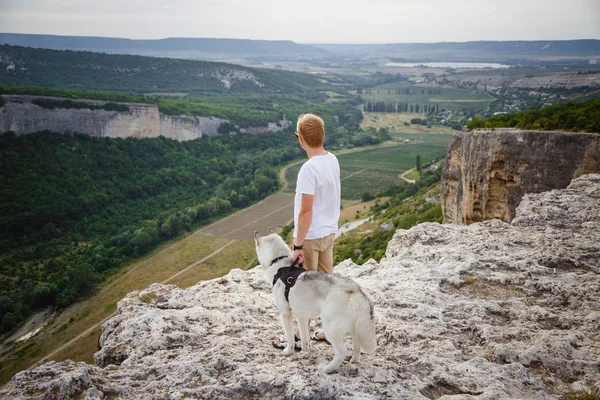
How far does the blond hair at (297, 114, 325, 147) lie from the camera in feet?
16.2

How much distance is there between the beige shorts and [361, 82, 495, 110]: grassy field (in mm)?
122397

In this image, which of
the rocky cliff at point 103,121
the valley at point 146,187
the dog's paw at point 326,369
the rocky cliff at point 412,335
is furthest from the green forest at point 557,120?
the rocky cliff at point 103,121

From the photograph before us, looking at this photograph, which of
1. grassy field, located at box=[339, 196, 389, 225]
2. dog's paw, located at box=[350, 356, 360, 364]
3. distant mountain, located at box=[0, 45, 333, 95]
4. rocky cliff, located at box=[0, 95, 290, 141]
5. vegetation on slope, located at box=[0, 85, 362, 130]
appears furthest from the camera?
distant mountain, located at box=[0, 45, 333, 95]

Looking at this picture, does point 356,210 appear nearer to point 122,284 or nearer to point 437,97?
point 122,284

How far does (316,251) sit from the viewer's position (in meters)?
5.35

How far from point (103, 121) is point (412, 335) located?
5841 centimetres

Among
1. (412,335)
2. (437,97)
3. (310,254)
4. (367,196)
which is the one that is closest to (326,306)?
(310,254)

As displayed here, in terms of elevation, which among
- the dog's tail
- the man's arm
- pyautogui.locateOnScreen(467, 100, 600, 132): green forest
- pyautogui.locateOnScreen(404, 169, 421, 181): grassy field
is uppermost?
pyautogui.locateOnScreen(467, 100, 600, 132): green forest

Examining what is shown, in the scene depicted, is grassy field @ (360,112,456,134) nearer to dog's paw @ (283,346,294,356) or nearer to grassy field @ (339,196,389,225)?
grassy field @ (339,196,389,225)

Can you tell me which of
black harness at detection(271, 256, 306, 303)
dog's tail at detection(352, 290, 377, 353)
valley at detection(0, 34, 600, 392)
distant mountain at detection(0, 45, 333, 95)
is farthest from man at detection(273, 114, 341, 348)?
distant mountain at detection(0, 45, 333, 95)

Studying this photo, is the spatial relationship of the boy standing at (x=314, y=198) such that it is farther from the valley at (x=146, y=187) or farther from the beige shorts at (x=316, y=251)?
the valley at (x=146, y=187)

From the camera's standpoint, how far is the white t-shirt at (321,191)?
193 inches

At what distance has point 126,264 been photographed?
35812 mm

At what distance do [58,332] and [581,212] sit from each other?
2739cm
